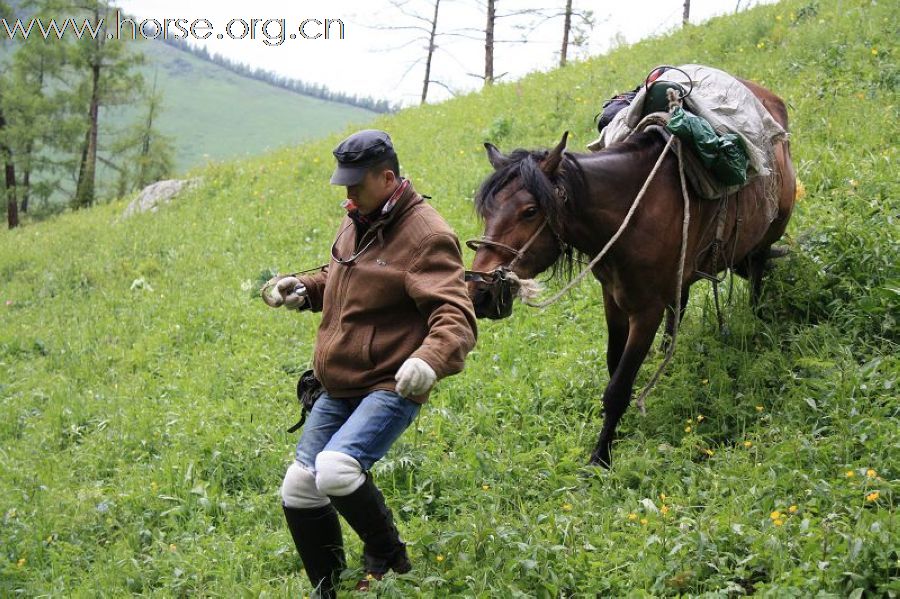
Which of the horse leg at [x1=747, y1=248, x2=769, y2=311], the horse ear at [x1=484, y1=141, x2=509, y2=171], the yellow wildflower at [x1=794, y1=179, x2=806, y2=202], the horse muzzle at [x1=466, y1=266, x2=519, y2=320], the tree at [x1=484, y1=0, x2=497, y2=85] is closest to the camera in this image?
the horse muzzle at [x1=466, y1=266, x2=519, y2=320]

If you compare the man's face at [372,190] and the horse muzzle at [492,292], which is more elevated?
the man's face at [372,190]

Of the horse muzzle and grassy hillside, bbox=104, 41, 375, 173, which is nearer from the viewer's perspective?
the horse muzzle

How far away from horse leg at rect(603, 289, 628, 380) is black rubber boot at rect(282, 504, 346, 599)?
93.4 inches

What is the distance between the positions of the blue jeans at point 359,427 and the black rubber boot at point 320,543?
0.26 meters

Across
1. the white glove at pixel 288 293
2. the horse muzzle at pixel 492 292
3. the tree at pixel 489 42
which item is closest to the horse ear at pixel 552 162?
the horse muzzle at pixel 492 292

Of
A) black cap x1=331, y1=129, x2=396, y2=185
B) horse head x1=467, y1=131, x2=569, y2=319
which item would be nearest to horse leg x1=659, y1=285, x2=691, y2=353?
horse head x1=467, y1=131, x2=569, y2=319

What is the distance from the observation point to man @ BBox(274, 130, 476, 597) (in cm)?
337

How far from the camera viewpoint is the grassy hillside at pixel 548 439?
371cm

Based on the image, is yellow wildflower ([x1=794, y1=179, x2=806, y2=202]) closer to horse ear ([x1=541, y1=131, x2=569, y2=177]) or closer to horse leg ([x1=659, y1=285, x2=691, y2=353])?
horse leg ([x1=659, y1=285, x2=691, y2=353])

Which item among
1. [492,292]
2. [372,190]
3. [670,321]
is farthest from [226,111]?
[372,190]

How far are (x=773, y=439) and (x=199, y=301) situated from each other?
737cm

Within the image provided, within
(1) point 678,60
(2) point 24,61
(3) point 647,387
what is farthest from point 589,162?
(2) point 24,61

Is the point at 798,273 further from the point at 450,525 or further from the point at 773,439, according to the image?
the point at 450,525

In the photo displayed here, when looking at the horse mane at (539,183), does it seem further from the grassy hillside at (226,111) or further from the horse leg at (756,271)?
the grassy hillside at (226,111)
